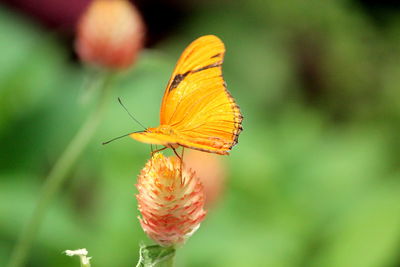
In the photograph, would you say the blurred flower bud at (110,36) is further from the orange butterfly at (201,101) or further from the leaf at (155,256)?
the leaf at (155,256)

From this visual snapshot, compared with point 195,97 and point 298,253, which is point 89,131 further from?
point 298,253

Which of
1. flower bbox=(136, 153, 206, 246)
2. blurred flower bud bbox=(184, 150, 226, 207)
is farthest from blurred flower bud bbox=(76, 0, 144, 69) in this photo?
flower bbox=(136, 153, 206, 246)

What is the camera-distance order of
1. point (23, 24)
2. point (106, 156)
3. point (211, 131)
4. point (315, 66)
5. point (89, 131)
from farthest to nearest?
1. point (315, 66)
2. point (23, 24)
3. point (106, 156)
4. point (89, 131)
5. point (211, 131)

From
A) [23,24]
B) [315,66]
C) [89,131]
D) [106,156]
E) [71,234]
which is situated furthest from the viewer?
[315,66]

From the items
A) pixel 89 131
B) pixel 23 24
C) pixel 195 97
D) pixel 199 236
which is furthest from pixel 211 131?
pixel 23 24

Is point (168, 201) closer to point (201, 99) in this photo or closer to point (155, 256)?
point (155, 256)

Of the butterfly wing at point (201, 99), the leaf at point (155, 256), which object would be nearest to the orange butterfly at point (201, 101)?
the butterfly wing at point (201, 99)
